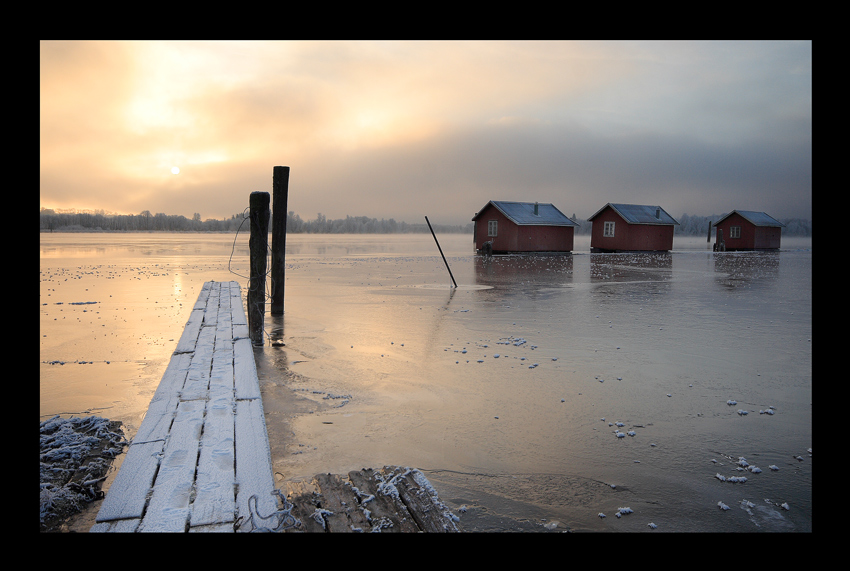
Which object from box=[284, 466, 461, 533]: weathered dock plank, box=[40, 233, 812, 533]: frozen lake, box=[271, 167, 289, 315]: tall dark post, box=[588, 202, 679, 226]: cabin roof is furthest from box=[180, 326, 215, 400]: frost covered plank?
box=[588, 202, 679, 226]: cabin roof

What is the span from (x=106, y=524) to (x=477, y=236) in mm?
47796

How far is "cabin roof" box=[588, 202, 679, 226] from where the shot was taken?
164ft

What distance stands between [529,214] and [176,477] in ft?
146

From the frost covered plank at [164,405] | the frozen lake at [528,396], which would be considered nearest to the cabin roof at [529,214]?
the frozen lake at [528,396]

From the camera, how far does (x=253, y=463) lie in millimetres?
3781

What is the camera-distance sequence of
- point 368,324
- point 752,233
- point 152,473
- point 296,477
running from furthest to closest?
1. point 752,233
2. point 368,324
3. point 296,477
4. point 152,473

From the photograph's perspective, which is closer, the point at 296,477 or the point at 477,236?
the point at 296,477

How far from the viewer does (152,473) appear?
11.9 feet

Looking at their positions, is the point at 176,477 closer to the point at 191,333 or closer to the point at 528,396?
the point at 528,396

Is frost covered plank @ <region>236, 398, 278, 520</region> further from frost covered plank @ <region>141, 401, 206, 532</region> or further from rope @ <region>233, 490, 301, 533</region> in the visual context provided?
frost covered plank @ <region>141, 401, 206, 532</region>

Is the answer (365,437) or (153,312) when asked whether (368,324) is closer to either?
(153,312)

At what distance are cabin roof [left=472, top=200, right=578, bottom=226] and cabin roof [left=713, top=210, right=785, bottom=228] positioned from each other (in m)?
23.7

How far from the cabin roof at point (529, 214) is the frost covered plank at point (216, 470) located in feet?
133
